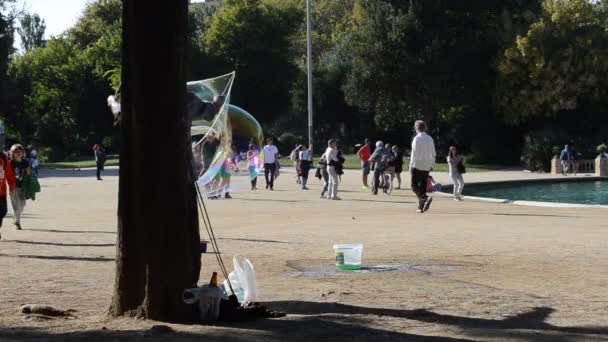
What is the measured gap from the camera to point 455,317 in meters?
8.92

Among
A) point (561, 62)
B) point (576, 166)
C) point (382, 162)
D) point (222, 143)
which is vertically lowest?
point (576, 166)

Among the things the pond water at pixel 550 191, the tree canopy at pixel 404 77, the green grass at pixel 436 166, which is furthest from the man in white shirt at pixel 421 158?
the tree canopy at pixel 404 77

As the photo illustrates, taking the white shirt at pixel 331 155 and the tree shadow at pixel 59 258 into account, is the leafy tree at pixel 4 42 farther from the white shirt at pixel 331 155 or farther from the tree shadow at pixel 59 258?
the tree shadow at pixel 59 258

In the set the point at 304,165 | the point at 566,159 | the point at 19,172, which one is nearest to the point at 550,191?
the point at 304,165

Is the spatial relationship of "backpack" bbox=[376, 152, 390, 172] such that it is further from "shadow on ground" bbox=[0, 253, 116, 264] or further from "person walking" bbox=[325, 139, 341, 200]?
"shadow on ground" bbox=[0, 253, 116, 264]

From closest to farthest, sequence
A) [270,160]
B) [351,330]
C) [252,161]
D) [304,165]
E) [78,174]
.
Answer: [351,330] → [252,161] → [270,160] → [304,165] → [78,174]

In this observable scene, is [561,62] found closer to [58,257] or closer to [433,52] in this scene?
[433,52]

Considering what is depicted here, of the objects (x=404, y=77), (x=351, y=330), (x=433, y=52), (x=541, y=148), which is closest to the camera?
(x=351, y=330)

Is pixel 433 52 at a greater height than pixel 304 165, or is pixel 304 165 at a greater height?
pixel 433 52

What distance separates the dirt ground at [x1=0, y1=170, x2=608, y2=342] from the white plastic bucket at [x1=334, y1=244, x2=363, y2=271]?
163 millimetres

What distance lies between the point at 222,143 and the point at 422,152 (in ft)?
17.5

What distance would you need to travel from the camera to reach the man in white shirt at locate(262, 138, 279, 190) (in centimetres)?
3466

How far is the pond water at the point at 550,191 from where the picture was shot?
3200cm

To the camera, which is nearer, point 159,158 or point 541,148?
point 159,158
